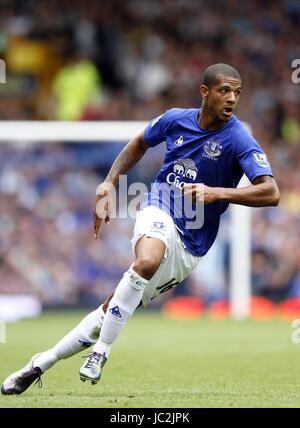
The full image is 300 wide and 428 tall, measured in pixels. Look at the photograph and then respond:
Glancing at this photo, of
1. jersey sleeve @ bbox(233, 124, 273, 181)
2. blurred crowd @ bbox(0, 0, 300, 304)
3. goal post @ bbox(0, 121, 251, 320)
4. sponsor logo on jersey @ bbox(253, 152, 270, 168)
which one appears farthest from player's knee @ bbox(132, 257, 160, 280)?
goal post @ bbox(0, 121, 251, 320)

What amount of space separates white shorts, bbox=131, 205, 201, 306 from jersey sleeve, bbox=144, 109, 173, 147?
2.10ft

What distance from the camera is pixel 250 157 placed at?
7930mm

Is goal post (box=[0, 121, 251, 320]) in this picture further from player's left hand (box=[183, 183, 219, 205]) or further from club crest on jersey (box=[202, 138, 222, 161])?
player's left hand (box=[183, 183, 219, 205])

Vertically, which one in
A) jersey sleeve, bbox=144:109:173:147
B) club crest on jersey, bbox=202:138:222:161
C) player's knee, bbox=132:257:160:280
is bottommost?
player's knee, bbox=132:257:160:280

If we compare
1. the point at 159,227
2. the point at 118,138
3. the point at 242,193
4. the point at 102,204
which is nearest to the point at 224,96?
the point at 242,193

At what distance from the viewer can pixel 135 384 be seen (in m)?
8.74

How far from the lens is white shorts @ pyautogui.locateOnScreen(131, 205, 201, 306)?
796 cm

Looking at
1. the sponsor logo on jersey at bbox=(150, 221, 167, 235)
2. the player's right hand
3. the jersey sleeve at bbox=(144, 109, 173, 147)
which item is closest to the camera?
the sponsor logo on jersey at bbox=(150, 221, 167, 235)

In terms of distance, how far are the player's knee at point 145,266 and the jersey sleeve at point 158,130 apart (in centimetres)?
130

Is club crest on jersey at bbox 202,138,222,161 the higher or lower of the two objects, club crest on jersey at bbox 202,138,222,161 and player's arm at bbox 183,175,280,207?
the higher

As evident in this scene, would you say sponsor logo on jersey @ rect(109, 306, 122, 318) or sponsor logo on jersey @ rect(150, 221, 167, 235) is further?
sponsor logo on jersey @ rect(150, 221, 167, 235)

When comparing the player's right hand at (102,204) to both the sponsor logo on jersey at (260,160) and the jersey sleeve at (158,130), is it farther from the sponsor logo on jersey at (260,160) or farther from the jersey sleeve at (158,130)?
the sponsor logo on jersey at (260,160)
